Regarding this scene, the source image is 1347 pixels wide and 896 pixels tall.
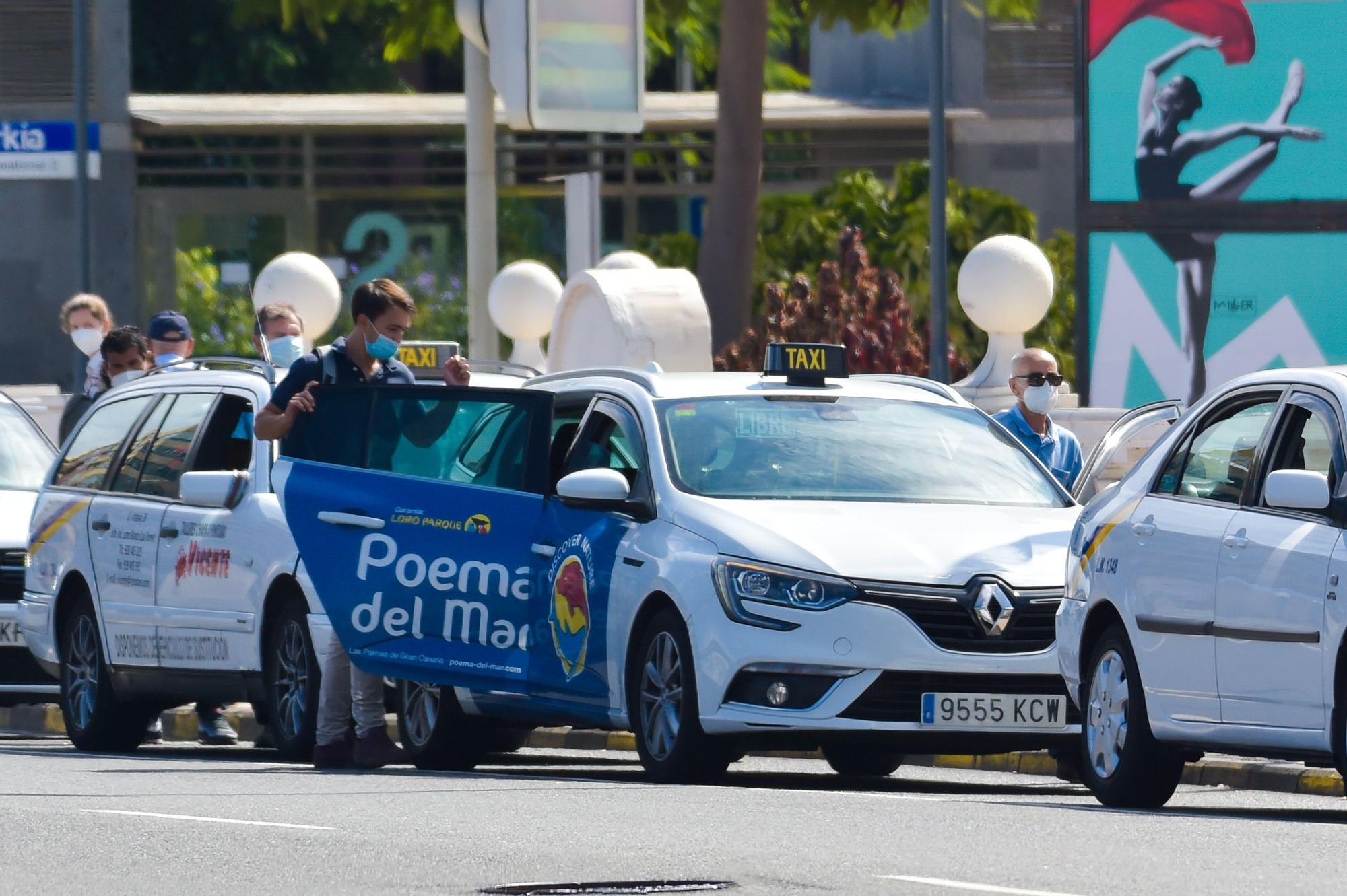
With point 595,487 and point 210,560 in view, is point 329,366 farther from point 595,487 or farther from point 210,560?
point 595,487

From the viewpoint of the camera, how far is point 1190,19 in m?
20.5

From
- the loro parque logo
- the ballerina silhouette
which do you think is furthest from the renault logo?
the ballerina silhouette

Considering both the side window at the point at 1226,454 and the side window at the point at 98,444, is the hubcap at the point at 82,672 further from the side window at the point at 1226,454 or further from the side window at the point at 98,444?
the side window at the point at 1226,454

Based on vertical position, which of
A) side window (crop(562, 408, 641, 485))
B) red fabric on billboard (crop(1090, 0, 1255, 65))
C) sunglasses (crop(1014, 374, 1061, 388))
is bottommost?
side window (crop(562, 408, 641, 485))

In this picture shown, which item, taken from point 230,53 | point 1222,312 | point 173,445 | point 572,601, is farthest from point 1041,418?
point 230,53

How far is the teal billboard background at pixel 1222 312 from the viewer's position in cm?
2006

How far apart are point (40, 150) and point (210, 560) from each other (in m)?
26.3

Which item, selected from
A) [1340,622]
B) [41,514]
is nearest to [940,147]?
[41,514]

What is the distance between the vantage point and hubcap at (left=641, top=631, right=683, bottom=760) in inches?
445

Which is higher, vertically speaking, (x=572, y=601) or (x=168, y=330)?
(x=168, y=330)

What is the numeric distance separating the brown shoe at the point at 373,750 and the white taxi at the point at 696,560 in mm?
314

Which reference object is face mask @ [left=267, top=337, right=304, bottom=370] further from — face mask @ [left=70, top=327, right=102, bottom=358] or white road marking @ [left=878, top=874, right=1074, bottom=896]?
white road marking @ [left=878, top=874, right=1074, bottom=896]

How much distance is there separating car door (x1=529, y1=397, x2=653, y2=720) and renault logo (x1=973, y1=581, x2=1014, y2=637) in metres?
1.40

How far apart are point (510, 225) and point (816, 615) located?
103 feet
